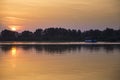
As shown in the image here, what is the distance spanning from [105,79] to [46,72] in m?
1.40

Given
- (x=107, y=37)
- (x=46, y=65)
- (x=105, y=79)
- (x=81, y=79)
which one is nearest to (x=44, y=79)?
(x=81, y=79)

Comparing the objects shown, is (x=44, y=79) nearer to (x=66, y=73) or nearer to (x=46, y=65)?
(x=66, y=73)

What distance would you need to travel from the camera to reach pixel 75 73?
24.2 feet

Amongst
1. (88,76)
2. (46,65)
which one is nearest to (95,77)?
(88,76)

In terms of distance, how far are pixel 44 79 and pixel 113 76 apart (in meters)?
1.33

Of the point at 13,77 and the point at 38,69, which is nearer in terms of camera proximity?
the point at 13,77

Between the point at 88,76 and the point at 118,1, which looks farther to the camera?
the point at 118,1

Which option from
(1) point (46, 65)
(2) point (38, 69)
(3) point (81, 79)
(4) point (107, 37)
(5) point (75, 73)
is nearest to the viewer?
(3) point (81, 79)

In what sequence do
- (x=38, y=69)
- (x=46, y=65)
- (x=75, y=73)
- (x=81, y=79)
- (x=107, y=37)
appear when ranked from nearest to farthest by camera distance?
(x=81, y=79)
(x=75, y=73)
(x=38, y=69)
(x=46, y=65)
(x=107, y=37)

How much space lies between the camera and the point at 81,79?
6.57m

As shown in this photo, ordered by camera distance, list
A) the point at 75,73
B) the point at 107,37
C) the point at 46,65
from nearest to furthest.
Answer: the point at 75,73, the point at 46,65, the point at 107,37

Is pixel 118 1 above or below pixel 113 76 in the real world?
above

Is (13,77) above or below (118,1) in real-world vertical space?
below

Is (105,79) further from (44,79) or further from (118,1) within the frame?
(118,1)
